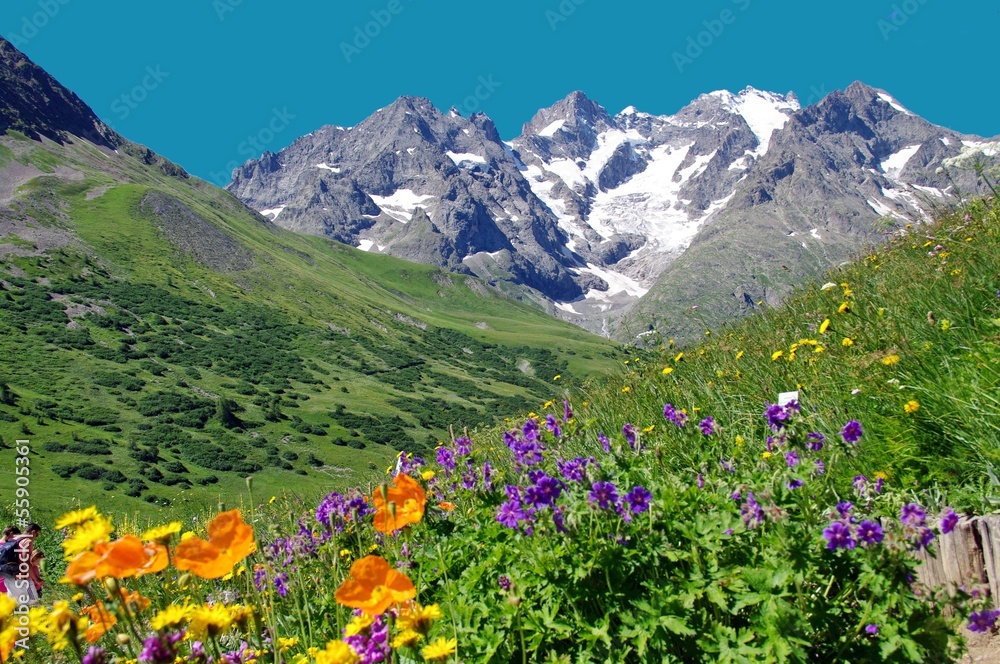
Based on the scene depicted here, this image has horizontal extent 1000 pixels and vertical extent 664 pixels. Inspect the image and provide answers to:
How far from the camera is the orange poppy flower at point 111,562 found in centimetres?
177

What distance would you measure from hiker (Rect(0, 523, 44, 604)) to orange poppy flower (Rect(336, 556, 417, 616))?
15.2 feet

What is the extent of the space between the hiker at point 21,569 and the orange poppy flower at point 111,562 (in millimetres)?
4287

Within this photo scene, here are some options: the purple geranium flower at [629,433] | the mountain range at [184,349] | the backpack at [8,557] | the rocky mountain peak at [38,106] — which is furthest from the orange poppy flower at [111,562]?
the rocky mountain peak at [38,106]

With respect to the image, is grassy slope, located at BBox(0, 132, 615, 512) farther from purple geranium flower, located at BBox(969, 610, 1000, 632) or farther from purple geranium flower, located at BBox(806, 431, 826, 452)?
purple geranium flower, located at BBox(969, 610, 1000, 632)

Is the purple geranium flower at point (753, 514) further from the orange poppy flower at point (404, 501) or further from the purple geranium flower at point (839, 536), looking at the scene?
the orange poppy flower at point (404, 501)

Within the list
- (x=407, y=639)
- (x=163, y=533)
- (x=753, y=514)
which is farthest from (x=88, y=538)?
(x=753, y=514)

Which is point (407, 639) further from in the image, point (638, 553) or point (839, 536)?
point (839, 536)

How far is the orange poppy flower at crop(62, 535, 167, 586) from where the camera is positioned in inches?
69.8

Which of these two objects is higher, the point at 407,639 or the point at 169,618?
the point at 169,618

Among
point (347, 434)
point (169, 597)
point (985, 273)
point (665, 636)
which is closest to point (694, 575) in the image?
point (665, 636)

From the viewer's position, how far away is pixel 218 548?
213cm

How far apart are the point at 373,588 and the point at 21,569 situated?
5851 mm

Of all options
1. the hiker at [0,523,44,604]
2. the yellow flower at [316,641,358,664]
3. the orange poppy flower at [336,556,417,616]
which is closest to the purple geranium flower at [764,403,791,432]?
the orange poppy flower at [336,556,417,616]

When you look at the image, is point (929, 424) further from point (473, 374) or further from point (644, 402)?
point (473, 374)
